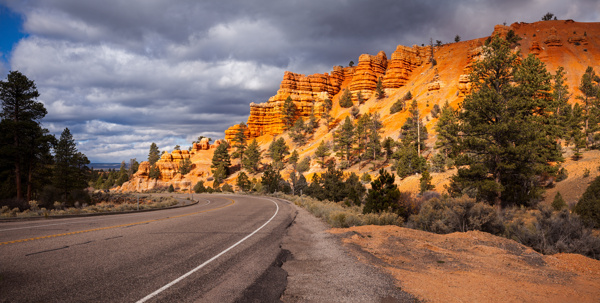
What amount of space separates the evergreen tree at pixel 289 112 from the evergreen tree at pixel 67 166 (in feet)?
246

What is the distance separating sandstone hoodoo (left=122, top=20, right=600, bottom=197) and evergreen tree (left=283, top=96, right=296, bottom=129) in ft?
6.92

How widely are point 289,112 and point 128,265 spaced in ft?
340

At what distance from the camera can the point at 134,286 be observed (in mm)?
5145

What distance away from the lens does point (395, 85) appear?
102 meters

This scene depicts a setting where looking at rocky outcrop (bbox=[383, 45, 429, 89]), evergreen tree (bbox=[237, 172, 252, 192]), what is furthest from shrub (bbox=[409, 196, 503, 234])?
rocky outcrop (bbox=[383, 45, 429, 89])

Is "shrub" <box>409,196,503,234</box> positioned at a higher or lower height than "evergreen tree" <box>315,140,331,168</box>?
lower

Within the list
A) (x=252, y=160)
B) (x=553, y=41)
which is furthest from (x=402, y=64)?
(x=252, y=160)

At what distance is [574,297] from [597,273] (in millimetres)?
2340

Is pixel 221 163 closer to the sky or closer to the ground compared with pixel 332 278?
closer to the sky

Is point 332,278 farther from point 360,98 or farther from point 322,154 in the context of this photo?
point 360,98

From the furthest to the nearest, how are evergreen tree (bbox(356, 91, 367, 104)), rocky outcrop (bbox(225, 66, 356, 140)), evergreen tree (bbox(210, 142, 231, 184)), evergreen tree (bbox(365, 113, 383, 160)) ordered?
rocky outcrop (bbox(225, 66, 356, 140))
evergreen tree (bbox(356, 91, 367, 104))
evergreen tree (bbox(210, 142, 231, 184))
evergreen tree (bbox(365, 113, 383, 160))

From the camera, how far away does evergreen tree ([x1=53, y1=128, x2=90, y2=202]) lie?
32406mm

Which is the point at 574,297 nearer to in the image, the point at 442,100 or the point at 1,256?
the point at 1,256

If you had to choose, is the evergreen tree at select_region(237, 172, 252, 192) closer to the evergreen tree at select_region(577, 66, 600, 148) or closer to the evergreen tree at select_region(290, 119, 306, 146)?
the evergreen tree at select_region(290, 119, 306, 146)
